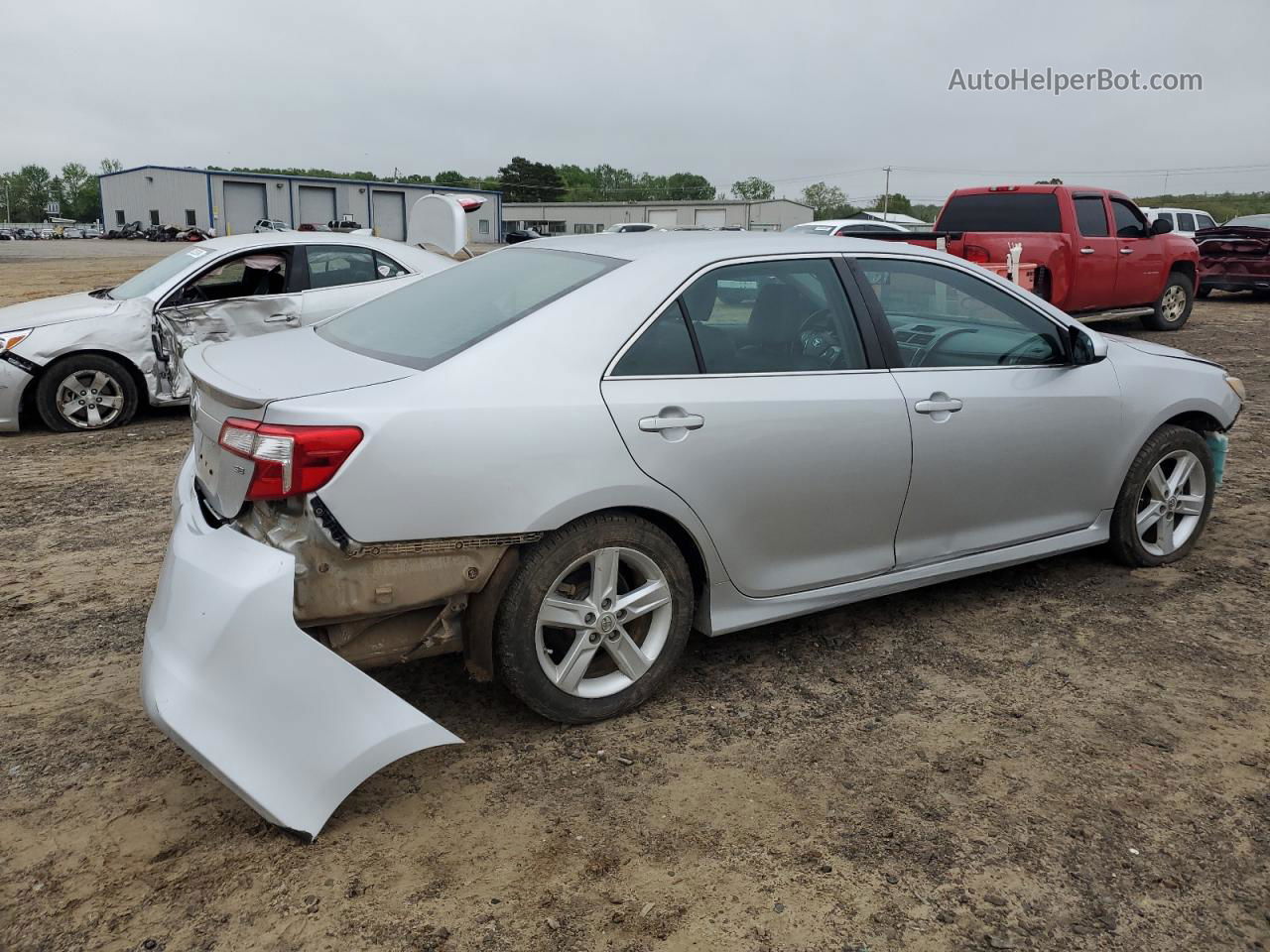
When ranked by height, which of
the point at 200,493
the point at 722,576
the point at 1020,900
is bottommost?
the point at 1020,900

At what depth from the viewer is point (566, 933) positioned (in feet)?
8.10

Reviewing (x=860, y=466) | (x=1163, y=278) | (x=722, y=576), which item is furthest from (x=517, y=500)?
(x=1163, y=278)

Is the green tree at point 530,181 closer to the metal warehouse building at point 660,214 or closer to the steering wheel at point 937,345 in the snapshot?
the metal warehouse building at point 660,214

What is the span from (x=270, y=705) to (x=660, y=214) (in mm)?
75790

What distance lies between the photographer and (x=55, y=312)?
799cm

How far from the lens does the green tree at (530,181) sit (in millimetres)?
115438

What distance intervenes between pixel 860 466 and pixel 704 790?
1313 millimetres

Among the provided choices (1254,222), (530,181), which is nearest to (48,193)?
(530,181)

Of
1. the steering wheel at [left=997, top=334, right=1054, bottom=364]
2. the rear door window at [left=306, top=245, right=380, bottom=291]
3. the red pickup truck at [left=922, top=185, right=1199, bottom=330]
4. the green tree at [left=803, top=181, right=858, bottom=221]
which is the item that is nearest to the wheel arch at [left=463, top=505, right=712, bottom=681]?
the steering wheel at [left=997, top=334, right=1054, bottom=364]

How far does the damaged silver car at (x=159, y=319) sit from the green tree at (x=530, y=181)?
110919 mm

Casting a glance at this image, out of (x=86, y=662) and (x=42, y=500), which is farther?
(x=42, y=500)

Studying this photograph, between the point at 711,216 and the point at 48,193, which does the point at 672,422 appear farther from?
the point at 48,193

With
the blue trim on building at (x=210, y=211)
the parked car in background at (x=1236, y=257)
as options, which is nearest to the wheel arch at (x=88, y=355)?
the parked car in background at (x=1236, y=257)

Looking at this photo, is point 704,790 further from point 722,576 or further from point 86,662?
point 86,662
